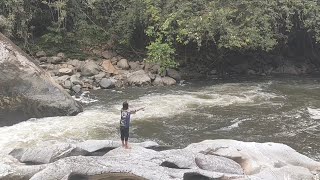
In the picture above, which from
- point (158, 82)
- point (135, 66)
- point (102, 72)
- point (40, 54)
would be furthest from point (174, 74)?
point (40, 54)

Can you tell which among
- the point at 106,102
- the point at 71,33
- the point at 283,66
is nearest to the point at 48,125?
the point at 106,102

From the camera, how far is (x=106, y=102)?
1513cm

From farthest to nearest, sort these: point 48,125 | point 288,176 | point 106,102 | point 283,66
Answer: point 283,66
point 106,102
point 48,125
point 288,176

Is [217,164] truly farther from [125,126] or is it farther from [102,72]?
[102,72]

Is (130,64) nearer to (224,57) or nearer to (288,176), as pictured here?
(224,57)

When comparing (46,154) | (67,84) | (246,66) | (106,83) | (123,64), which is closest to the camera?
(46,154)

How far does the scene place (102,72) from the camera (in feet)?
60.9

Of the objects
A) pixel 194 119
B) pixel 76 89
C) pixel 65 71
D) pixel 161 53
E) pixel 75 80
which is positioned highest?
pixel 161 53

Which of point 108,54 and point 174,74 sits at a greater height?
point 108,54

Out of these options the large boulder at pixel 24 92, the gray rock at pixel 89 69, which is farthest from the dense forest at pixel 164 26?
the large boulder at pixel 24 92

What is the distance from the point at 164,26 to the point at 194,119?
6.05 meters

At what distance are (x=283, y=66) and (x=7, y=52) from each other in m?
13.7

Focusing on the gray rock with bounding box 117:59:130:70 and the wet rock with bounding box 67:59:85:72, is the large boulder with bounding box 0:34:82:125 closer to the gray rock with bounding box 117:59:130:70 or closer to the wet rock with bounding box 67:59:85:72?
the wet rock with bounding box 67:59:85:72

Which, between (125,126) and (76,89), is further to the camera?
(76,89)
